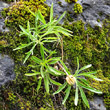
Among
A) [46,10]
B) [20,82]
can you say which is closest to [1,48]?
[20,82]

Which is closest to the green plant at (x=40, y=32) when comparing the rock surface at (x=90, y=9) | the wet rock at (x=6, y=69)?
the wet rock at (x=6, y=69)

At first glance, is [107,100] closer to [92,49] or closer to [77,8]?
[92,49]

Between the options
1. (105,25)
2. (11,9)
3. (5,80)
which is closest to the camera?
(5,80)

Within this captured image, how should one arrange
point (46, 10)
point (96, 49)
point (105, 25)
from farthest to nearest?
point (105, 25) < point (96, 49) < point (46, 10)

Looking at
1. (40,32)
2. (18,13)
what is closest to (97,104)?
(40,32)

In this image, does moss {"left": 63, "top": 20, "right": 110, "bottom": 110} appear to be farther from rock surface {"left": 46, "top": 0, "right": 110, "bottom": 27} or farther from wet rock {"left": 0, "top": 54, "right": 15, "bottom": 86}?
wet rock {"left": 0, "top": 54, "right": 15, "bottom": 86}

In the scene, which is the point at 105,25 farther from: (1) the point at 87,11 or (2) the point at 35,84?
(2) the point at 35,84

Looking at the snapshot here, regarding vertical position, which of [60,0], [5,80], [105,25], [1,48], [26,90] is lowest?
[26,90]
